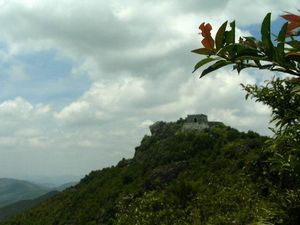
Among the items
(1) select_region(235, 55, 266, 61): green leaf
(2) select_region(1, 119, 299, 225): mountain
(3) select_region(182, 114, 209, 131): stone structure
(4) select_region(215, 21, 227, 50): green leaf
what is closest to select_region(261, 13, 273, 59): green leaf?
(1) select_region(235, 55, 266, 61): green leaf

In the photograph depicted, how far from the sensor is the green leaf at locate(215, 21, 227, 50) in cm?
256

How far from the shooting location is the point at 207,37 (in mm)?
2523

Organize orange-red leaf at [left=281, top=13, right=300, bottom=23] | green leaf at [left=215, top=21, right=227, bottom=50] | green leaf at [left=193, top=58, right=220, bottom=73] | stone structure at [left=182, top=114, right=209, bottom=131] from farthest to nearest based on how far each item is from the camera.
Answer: stone structure at [left=182, top=114, right=209, bottom=131] → green leaf at [left=193, top=58, right=220, bottom=73] → green leaf at [left=215, top=21, right=227, bottom=50] → orange-red leaf at [left=281, top=13, right=300, bottom=23]

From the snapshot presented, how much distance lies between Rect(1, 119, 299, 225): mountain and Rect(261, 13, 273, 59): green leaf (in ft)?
70.9

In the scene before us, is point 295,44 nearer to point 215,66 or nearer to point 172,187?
point 215,66

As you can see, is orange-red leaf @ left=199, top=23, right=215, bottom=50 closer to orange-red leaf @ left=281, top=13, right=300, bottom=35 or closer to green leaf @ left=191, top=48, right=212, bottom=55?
green leaf @ left=191, top=48, right=212, bottom=55

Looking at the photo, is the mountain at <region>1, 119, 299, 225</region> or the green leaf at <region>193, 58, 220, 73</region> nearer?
the green leaf at <region>193, 58, 220, 73</region>

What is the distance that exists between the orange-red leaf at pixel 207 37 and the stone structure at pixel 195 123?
7434 centimetres

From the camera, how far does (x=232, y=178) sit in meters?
45.6

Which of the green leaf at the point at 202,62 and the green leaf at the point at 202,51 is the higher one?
the green leaf at the point at 202,51

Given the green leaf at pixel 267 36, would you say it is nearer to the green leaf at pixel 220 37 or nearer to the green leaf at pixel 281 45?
the green leaf at pixel 281 45

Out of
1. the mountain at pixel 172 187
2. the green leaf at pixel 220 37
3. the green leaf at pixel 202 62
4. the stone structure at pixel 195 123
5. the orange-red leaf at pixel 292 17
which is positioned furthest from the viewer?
the stone structure at pixel 195 123

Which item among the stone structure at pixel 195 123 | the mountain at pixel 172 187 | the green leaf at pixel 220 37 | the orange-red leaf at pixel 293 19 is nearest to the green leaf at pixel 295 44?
the orange-red leaf at pixel 293 19

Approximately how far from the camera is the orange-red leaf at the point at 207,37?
8.13ft
